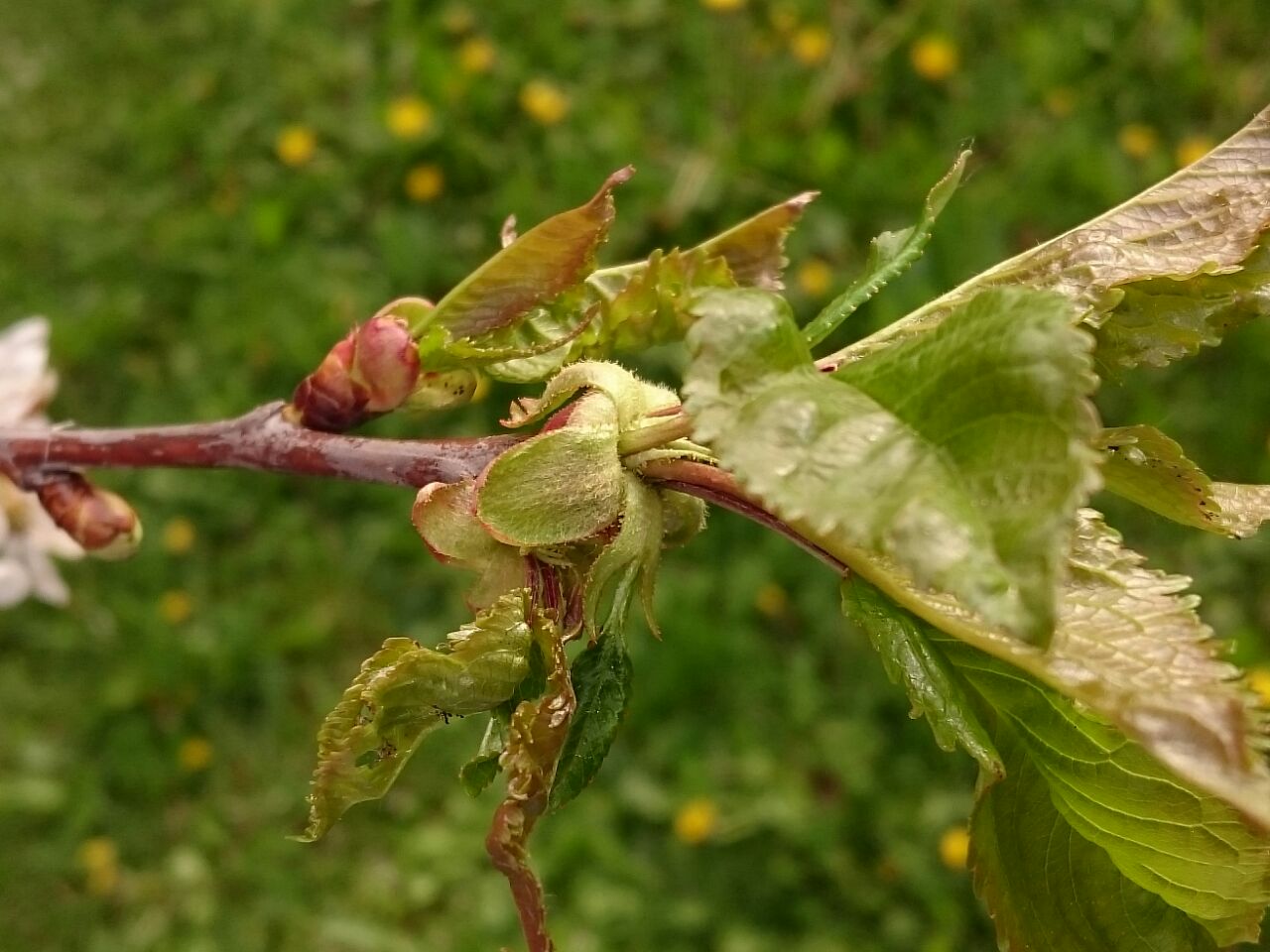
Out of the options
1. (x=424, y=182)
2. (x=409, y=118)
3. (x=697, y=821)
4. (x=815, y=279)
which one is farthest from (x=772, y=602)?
(x=409, y=118)

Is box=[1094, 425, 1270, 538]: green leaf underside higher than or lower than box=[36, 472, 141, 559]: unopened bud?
lower

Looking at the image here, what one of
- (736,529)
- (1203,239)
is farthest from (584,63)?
(1203,239)

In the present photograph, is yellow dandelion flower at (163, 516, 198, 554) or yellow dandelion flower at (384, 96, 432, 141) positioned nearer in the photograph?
yellow dandelion flower at (163, 516, 198, 554)

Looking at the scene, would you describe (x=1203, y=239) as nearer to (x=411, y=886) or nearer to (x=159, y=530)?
(x=411, y=886)

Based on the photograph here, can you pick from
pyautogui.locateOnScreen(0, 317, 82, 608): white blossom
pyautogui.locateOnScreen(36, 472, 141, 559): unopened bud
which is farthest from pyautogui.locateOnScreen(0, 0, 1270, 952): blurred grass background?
pyautogui.locateOnScreen(36, 472, 141, 559): unopened bud

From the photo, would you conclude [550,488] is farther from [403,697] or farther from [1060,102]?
[1060,102]

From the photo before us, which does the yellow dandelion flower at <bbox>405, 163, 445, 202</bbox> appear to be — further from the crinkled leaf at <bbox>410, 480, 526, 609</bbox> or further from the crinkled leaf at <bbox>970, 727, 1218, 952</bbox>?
the crinkled leaf at <bbox>970, 727, 1218, 952</bbox>

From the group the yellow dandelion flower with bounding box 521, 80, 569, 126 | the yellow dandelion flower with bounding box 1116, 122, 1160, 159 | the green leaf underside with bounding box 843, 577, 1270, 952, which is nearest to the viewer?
the green leaf underside with bounding box 843, 577, 1270, 952
